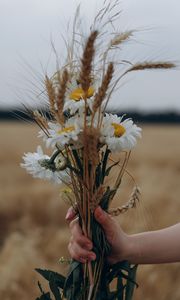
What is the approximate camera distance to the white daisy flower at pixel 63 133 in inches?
59.3

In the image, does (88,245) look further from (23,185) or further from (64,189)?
(23,185)

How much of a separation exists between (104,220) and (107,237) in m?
0.06

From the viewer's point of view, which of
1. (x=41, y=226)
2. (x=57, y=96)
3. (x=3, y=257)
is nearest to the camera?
(x=57, y=96)

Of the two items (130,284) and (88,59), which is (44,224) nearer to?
(130,284)

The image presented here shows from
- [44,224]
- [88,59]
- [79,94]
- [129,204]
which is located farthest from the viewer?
[44,224]

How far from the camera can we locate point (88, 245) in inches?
63.2

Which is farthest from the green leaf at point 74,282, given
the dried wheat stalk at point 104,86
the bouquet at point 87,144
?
the dried wheat stalk at point 104,86

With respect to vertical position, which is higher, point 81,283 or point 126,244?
point 126,244

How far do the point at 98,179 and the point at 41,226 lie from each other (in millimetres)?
Answer: 4417

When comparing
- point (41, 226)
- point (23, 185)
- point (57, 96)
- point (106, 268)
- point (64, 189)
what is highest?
point (23, 185)

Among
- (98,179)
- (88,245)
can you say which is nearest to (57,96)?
(98,179)

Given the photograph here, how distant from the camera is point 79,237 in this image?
162 cm

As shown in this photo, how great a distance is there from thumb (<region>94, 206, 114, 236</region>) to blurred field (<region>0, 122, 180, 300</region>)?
6 cm

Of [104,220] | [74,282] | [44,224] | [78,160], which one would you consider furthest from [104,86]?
[44,224]
